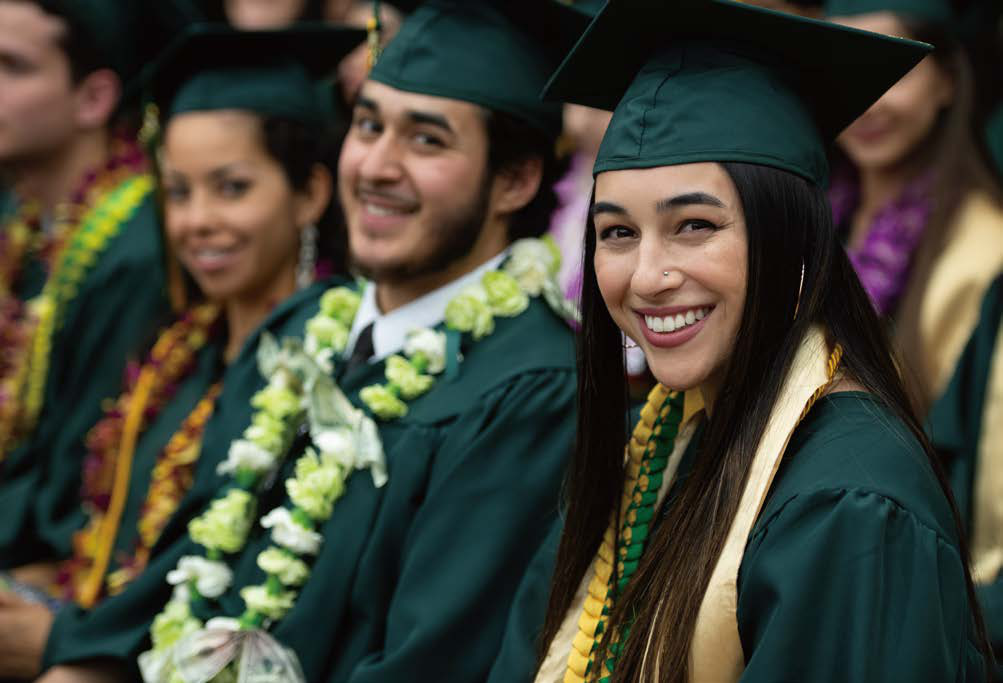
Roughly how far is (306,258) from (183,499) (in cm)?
80

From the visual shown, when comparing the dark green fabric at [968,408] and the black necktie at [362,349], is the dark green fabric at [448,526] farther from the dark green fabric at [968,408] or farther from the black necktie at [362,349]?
the dark green fabric at [968,408]

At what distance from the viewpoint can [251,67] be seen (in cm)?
348

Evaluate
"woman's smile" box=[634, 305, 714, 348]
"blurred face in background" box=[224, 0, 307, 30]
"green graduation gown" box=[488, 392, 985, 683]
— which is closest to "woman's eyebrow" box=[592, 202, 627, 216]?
"woman's smile" box=[634, 305, 714, 348]

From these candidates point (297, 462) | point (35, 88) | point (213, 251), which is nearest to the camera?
point (297, 462)

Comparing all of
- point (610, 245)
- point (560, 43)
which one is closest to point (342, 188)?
point (560, 43)

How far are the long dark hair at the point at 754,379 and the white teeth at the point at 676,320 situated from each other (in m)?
0.07

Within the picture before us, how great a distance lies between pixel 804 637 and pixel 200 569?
1.56m

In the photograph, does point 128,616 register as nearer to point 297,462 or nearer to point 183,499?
point 183,499

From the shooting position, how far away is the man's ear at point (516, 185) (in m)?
2.77

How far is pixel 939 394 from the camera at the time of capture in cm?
323

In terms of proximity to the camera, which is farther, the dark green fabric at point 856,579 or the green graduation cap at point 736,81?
the green graduation cap at point 736,81

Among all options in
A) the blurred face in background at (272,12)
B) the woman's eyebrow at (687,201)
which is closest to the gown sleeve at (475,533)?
the woman's eyebrow at (687,201)

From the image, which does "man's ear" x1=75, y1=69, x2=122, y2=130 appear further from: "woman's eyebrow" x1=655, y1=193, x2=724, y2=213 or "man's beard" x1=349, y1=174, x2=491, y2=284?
"woman's eyebrow" x1=655, y1=193, x2=724, y2=213

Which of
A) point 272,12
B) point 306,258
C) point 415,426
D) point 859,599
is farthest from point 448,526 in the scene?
point 272,12
